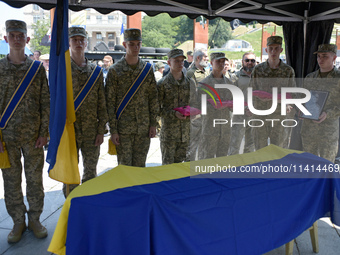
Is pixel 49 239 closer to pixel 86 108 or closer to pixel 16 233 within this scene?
pixel 16 233

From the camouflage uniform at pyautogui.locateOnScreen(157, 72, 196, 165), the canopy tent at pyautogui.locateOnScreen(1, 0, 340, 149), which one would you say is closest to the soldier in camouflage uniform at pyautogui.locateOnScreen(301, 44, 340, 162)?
the canopy tent at pyautogui.locateOnScreen(1, 0, 340, 149)

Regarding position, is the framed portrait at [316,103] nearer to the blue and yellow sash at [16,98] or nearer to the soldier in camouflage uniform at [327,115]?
the soldier in camouflage uniform at [327,115]

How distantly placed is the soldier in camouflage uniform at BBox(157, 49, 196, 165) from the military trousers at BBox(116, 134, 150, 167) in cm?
33

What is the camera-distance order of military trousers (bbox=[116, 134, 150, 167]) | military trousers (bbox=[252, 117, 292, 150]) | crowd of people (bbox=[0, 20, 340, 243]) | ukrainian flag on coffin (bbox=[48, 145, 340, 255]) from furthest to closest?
military trousers (bbox=[252, 117, 292, 150]) < military trousers (bbox=[116, 134, 150, 167]) < crowd of people (bbox=[0, 20, 340, 243]) < ukrainian flag on coffin (bbox=[48, 145, 340, 255])

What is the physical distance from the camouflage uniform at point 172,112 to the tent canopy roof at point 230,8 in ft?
3.18

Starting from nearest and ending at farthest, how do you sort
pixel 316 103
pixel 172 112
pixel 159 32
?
pixel 172 112
pixel 316 103
pixel 159 32

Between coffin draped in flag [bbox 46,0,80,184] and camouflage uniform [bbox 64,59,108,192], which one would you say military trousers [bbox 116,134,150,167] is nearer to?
camouflage uniform [bbox 64,59,108,192]

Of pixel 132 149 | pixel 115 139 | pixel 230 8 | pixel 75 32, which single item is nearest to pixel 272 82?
pixel 230 8

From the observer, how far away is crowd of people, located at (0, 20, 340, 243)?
2777mm

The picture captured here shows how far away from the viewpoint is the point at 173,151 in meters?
3.73

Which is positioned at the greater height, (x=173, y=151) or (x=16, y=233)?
(x=173, y=151)

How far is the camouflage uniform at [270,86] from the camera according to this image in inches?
163

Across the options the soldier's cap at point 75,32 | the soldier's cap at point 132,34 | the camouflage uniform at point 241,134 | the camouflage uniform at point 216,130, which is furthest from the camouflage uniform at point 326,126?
the soldier's cap at point 75,32

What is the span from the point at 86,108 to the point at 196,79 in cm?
225
